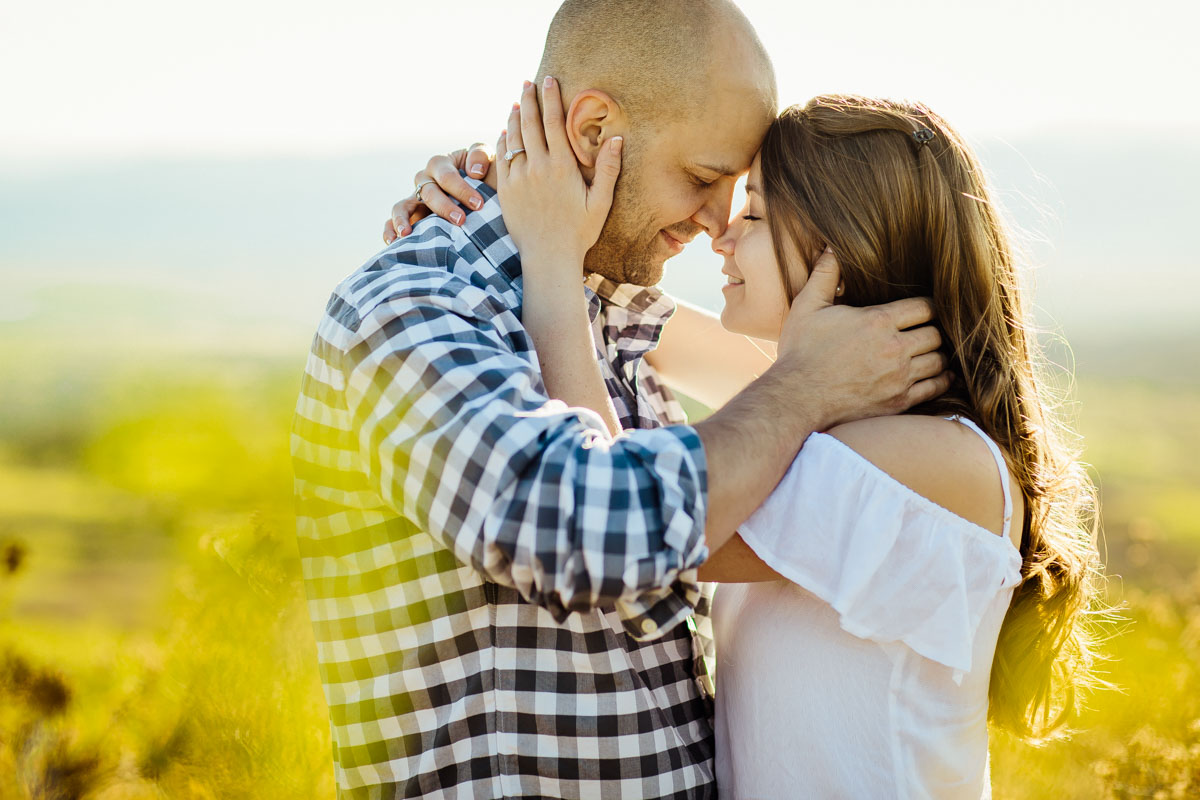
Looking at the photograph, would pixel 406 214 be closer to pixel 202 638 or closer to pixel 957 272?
pixel 957 272

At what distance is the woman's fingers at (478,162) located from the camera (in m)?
2.37

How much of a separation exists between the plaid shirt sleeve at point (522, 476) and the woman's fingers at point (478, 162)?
2.53 feet

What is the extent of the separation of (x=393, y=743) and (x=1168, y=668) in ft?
10.5

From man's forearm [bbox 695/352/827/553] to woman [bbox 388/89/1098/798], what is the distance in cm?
7

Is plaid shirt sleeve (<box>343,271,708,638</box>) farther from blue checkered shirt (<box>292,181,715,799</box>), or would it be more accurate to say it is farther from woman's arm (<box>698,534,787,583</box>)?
woman's arm (<box>698,534,787,583</box>)

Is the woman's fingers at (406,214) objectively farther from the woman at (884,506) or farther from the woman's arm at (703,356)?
the woman's arm at (703,356)

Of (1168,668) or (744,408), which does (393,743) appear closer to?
(744,408)

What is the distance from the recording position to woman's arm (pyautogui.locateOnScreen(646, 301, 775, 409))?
2986 mm

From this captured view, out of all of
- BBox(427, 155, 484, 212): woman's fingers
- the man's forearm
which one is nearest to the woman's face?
the man's forearm

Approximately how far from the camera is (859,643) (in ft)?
6.38

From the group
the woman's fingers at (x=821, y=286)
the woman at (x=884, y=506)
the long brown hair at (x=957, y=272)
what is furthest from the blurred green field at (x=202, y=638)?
the woman's fingers at (x=821, y=286)

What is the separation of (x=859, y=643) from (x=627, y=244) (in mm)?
1181

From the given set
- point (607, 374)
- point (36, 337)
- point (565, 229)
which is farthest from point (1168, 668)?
point (36, 337)

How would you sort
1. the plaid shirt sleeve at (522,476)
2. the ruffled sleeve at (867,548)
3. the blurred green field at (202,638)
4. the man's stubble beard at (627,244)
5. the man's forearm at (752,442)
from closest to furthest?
the plaid shirt sleeve at (522,476) < the man's forearm at (752,442) < the ruffled sleeve at (867,548) < the man's stubble beard at (627,244) < the blurred green field at (202,638)
